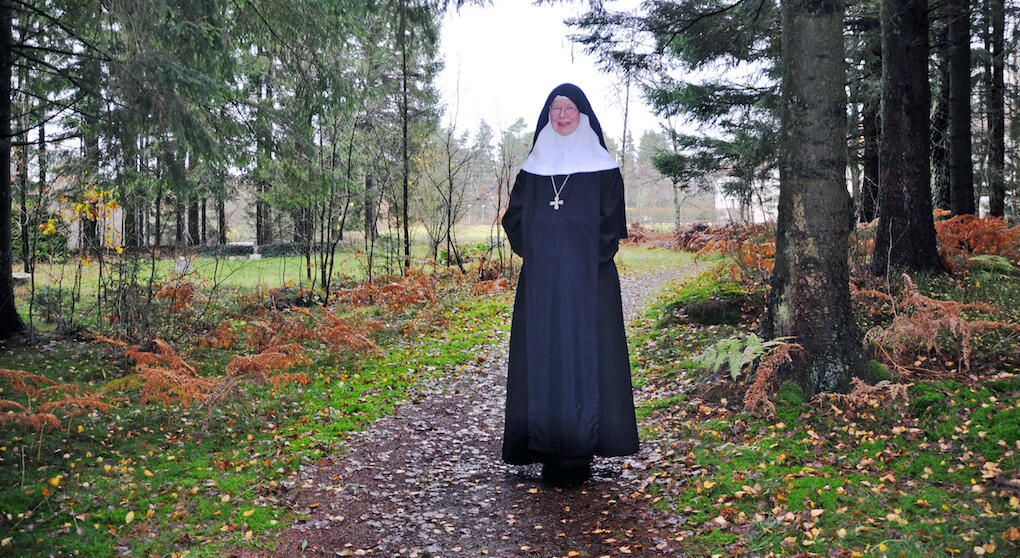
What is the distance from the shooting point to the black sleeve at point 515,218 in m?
4.86

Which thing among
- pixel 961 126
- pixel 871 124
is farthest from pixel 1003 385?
pixel 871 124

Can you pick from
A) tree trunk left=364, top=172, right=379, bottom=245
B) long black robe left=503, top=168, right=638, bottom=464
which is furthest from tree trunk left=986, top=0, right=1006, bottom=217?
long black robe left=503, top=168, right=638, bottom=464

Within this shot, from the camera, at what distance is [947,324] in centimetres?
545

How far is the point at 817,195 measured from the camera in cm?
525

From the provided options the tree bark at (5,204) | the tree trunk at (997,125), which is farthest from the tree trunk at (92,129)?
the tree trunk at (997,125)

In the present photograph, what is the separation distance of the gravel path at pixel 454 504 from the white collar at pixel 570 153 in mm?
2365

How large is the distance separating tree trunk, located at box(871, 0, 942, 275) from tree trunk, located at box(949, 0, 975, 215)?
399cm

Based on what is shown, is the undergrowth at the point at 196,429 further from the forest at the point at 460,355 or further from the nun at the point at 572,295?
the nun at the point at 572,295

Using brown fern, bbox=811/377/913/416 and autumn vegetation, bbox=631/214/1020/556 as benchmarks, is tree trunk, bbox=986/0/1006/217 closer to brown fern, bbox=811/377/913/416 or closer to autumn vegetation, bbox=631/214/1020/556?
autumn vegetation, bbox=631/214/1020/556

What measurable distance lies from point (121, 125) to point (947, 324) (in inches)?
305

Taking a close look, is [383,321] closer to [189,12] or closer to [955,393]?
[189,12]

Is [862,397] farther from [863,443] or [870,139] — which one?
[870,139]

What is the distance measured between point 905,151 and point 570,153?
5.73 metres

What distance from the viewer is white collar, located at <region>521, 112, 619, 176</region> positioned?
4.70 m
